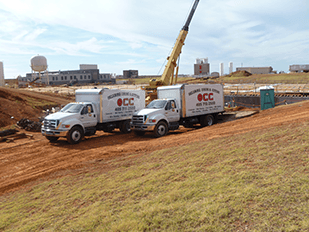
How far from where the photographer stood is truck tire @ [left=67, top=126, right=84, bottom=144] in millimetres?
15047

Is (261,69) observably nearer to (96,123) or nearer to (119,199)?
(96,123)

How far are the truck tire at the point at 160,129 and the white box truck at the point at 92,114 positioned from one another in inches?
131

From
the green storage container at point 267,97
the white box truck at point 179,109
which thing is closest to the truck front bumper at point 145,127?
the white box truck at point 179,109

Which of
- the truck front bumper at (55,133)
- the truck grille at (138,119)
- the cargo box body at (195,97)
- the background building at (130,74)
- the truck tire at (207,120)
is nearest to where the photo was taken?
the truck front bumper at (55,133)

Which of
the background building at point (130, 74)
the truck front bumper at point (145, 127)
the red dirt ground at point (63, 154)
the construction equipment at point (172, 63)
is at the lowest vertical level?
the red dirt ground at point (63, 154)

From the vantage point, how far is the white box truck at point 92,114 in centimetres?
1507

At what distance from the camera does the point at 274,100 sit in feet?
88.4

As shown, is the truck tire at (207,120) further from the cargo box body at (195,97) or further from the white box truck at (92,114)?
the white box truck at (92,114)

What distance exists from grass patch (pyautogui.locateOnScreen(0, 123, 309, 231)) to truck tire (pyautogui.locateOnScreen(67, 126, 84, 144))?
6376 mm

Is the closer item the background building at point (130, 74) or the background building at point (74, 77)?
the background building at point (74, 77)

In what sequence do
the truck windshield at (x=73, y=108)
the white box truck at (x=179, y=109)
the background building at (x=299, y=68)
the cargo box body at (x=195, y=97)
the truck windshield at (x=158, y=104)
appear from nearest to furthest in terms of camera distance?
the truck windshield at (x=73, y=108) < the white box truck at (x=179, y=109) < the truck windshield at (x=158, y=104) < the cargo box body at (x=195, y=97) < the background building at (x=299, y=68)

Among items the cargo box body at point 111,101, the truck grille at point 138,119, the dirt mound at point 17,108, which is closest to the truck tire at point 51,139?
the cargo box body at point 111,101

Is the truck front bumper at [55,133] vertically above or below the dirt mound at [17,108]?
below

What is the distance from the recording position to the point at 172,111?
57.7 feet
